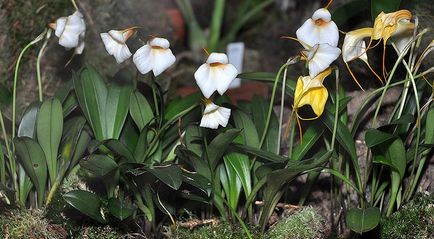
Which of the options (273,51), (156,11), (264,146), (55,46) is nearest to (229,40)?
(273,51)

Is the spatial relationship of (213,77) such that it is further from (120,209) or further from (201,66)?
(120,209)

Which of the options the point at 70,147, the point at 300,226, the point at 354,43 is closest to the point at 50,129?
the point at 70,147

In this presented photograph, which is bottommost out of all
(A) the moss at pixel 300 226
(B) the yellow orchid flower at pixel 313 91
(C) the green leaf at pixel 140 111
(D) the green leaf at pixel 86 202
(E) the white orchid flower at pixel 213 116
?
(A) the moss at pixel 300 226

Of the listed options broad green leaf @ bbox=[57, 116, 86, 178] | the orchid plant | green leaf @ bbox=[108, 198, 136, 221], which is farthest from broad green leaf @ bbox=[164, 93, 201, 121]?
green leaf @ bbox=[108, 198, 136, 221]

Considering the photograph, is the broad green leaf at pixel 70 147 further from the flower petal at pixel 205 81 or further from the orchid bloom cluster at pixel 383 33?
the orchid bloom cluster at pixel 383 33

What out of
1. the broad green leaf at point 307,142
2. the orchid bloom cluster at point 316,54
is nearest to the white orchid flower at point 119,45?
the orchid bloom cluster at point 316,54

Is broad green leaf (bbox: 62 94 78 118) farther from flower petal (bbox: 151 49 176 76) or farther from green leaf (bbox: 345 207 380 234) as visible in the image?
green leaf (bbox: 345 207 380 234)

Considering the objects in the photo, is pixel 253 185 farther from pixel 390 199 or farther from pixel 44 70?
pixel 44 70

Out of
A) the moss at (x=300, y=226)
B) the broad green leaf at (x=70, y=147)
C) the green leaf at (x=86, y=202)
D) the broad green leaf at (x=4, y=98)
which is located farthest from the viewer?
the broad green leaf at (x=4, y=98)
